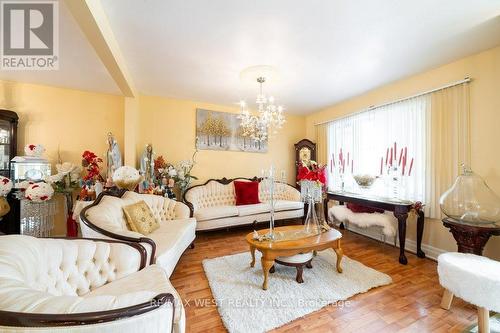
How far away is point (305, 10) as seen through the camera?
173cm

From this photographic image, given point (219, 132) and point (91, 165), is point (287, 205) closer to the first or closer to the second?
point (219, 132)

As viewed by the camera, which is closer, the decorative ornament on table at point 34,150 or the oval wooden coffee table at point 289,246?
the oval wooden coffee table at point 289,246

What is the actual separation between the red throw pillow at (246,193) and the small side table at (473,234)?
9.20 ft

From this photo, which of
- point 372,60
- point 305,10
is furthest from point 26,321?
point 372,60

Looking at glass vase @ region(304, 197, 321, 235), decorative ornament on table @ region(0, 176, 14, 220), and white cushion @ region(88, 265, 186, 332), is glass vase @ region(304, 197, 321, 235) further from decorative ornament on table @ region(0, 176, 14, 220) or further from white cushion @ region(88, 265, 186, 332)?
decorative ornament on table @ region(0, 176, 14, 220)

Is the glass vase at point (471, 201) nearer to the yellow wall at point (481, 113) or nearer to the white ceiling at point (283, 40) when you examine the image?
the yellow wall at point (481, 113)

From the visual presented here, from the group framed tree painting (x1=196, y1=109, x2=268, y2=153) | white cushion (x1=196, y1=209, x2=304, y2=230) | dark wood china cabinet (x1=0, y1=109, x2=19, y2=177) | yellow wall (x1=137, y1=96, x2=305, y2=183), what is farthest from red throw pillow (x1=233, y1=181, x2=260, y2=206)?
dark wood china cabinet (x1=0, y1=109, x2=19, y2=177)

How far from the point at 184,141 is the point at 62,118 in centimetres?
196

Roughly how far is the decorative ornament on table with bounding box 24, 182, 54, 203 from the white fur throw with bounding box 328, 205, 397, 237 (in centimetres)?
433

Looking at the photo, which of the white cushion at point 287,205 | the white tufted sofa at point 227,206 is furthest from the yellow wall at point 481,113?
the white tufted sofa at point 227,206

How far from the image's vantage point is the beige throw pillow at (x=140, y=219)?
2262 millimetres

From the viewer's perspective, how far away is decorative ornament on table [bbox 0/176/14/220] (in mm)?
2629

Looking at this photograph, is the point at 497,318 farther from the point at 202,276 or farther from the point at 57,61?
the point at 57,61

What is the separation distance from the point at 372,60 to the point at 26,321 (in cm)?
347
